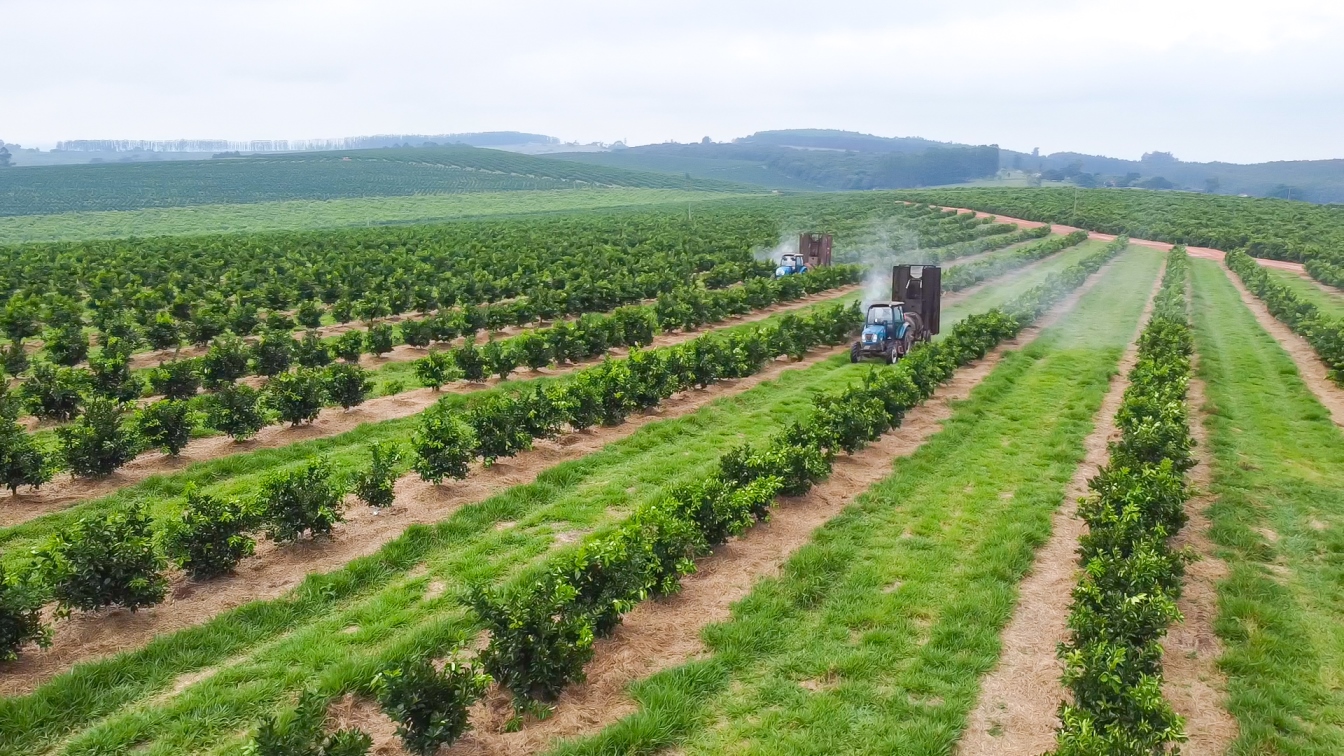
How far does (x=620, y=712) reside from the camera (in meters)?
8.45

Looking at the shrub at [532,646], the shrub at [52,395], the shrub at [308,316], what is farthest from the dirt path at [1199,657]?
the shrub at [308,316]

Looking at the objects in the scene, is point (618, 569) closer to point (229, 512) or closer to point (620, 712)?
point (620, 712)

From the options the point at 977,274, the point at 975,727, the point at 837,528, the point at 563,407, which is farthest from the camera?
the point at 977,274

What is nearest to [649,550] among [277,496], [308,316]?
[277,496]

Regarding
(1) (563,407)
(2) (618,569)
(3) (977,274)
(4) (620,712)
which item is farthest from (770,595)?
(3) (977,274)

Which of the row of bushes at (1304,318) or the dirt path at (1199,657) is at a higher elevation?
the row of bushes at (1304,318)

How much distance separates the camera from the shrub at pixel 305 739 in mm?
6484

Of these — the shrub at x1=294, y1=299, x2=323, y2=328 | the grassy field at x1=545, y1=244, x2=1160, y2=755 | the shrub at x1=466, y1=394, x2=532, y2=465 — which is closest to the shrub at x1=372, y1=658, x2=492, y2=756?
the grassy field at x1=545, y1=244, x2=1160, y2=755

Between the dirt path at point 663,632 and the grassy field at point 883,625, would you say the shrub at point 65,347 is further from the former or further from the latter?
the grassy field at point 883,625

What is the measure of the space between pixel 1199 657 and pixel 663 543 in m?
6.71

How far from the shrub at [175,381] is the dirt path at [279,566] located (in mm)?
8361

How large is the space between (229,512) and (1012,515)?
39.5 feet

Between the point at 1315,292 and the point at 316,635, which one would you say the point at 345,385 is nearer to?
the point at 316,635

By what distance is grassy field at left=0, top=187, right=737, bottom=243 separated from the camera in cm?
8131
